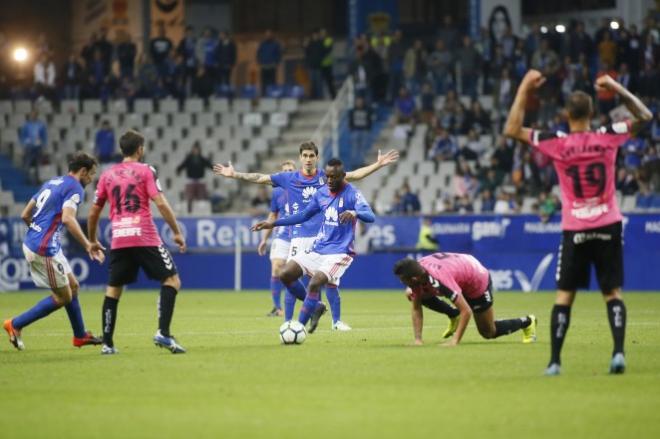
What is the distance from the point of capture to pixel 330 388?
12.1m

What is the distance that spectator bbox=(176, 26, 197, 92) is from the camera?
139 ft

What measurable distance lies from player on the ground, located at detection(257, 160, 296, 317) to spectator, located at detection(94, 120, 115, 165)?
17.3 meters

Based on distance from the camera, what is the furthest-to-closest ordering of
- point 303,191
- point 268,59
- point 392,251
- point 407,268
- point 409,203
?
point 268,59
point 409,203
point 392,251
point 303,191
point 407,268

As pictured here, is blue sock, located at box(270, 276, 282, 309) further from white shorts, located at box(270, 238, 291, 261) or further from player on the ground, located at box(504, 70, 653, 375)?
player on the ground, located at box(504, 70, 653, 375)

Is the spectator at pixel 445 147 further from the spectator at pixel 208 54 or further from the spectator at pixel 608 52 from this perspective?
the spectator at pixel 208 54

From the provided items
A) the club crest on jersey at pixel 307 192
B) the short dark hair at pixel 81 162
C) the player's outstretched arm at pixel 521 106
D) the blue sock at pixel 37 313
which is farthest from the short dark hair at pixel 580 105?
the club crest on jersey at pixel 307 192

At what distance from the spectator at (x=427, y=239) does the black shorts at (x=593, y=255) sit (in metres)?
21.8

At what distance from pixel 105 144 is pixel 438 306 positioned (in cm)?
2540

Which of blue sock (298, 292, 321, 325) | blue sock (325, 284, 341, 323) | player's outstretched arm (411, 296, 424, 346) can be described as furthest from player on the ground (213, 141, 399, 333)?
player's outstretched arm (411, 296, 424, 346)

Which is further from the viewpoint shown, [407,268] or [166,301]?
[407,268]

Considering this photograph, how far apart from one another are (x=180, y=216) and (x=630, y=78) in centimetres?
1220

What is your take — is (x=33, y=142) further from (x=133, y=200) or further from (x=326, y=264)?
(x=133, y=200)

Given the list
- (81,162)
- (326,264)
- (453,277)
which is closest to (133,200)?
(81,162)

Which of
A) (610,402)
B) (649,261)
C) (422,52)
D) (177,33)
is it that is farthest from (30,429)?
(177,33)
